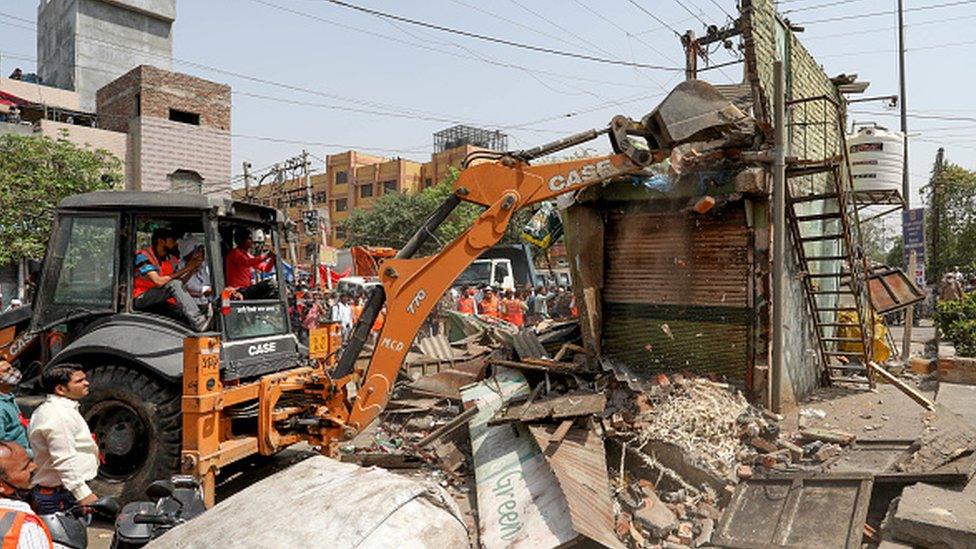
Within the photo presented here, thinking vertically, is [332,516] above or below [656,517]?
above

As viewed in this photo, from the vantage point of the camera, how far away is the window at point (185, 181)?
2200 centimetres

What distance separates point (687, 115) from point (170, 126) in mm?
20957

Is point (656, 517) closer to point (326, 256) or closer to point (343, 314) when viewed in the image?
point (343, 314)

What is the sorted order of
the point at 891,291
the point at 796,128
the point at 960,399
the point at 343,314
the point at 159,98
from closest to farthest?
the point at 960,399 → the point at 796,128 → the point at 891,291 → the point at 343,314 → the point at 159,98

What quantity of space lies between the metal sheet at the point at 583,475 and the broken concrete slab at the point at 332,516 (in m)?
1.96

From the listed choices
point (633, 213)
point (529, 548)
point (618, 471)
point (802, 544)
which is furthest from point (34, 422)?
point (633, 213)

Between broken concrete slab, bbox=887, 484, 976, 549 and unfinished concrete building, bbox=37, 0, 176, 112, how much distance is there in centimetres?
3185

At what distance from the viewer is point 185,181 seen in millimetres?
22266

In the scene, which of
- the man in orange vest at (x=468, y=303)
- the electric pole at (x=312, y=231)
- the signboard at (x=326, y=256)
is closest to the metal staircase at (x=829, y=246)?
the man in orange vest at (x=468, y=303)

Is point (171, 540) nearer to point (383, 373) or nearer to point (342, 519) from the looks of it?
point (342, 519)

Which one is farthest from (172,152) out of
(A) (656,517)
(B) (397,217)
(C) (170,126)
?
(A) (656,517)

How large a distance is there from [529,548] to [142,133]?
21.8m

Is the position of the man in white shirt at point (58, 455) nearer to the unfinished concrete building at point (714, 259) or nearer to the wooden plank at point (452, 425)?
the wooden plank at point (452, 425)

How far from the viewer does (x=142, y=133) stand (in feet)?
69.7
